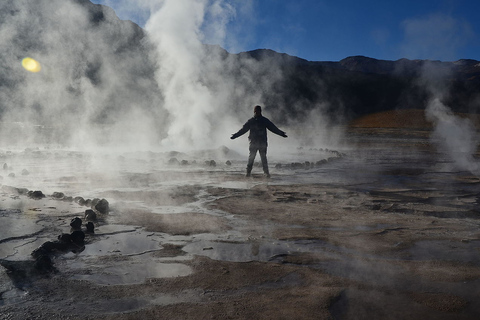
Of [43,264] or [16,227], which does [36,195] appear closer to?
[16,227]

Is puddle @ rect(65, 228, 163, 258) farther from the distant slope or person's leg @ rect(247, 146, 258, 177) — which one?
the distant slope

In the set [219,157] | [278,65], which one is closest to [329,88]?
[278,65]

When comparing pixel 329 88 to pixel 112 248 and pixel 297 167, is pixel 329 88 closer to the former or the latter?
pixel 297 167

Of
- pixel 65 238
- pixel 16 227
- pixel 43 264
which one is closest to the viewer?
pixel 43 264

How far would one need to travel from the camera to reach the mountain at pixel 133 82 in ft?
55.9

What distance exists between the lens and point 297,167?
35.7 ft

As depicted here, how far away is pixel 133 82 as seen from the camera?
109 ft

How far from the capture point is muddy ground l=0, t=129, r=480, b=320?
2.51m

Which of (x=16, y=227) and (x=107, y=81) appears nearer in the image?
(x=16, y=227)

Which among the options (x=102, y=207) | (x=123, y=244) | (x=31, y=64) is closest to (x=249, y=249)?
(x=123, y=244)

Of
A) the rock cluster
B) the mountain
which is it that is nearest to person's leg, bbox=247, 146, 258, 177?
the rock cluster

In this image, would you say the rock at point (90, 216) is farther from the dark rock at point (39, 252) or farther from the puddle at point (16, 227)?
the dark rock at point (39, 252)

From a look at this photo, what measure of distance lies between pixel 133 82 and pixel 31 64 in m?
16.6

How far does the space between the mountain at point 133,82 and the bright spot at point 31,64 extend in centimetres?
28
